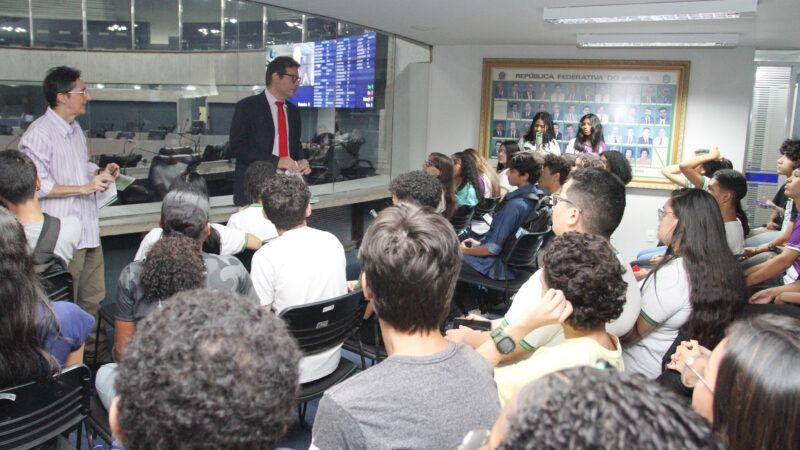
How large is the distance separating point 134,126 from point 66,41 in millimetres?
850

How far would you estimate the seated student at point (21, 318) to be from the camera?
175cm

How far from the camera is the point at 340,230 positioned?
6.86 meters

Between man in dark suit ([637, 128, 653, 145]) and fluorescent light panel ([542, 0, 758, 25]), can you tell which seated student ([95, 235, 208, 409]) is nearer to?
fluorescent light panel ([542, 0, 758, 25])

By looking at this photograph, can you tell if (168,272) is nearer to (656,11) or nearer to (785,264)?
(785,264)

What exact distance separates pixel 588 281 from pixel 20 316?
1706mm

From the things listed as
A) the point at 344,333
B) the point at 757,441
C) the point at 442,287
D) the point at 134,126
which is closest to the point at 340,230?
the point at 134,126

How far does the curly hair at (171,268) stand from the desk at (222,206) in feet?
9.57

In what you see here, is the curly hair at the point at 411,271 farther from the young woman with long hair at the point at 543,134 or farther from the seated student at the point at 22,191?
the young woman with long hair at the point at 543,134

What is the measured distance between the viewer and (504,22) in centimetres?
536

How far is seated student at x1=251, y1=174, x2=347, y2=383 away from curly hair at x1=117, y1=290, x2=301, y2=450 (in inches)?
66.4

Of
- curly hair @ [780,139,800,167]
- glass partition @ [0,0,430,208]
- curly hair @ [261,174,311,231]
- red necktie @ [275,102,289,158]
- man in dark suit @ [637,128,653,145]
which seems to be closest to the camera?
curly hair @ [261,174,311,231]

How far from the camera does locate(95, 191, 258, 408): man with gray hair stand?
2.20 m

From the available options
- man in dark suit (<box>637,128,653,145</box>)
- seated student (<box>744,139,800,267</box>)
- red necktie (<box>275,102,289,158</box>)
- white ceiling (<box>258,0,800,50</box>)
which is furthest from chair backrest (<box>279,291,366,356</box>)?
man in dark suit (<box>637,128,653,145</box>)

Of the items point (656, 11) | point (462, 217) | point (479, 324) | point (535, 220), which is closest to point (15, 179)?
point (479, 324)
